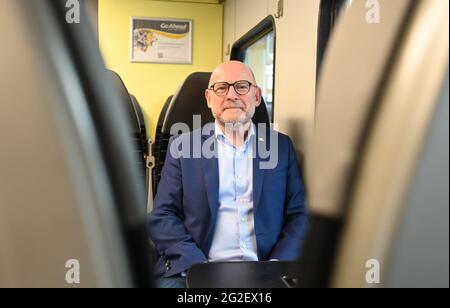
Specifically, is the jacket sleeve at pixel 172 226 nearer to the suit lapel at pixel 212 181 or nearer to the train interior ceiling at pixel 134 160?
the suit lapel at pixel 212 181

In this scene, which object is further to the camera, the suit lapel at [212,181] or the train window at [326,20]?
the train window at [326,20]

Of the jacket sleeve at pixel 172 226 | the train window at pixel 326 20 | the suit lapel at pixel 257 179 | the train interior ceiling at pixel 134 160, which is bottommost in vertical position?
the jacket sleeve at pixel 172 226

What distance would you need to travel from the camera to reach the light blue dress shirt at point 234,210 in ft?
5.63

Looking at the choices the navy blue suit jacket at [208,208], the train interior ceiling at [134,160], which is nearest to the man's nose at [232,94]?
the navy blue suit jacket at [208,208]

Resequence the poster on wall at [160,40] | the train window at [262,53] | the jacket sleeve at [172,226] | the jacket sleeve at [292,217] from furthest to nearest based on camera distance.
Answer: the poster on wall at [160,40] < the train window at [262,53] < the jacket sleeve at [292,217] < the jacket sleeve at [172,226]

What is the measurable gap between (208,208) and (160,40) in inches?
139

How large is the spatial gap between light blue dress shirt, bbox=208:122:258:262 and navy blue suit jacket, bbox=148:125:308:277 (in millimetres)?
32

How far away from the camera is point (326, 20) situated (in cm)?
196

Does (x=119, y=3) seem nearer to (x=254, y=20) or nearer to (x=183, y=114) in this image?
(x=254, y=20)

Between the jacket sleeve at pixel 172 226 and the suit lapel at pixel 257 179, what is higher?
the suit lapel at pixel 257 179

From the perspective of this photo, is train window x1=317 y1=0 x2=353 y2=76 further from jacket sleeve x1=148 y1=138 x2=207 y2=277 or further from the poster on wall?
the poster on wall
